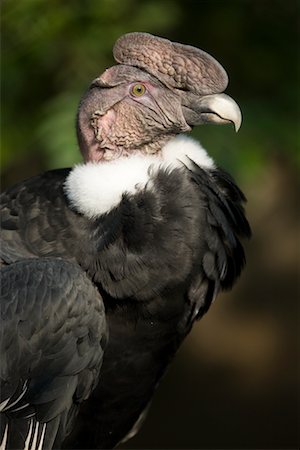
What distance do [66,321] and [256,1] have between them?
301 cm

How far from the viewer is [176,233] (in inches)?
140

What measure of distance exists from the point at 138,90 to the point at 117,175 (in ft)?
0.96

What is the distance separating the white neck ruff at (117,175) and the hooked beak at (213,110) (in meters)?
0.10

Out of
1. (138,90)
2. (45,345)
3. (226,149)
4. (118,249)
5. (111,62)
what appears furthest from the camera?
(111,62)

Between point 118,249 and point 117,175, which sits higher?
point 117,175

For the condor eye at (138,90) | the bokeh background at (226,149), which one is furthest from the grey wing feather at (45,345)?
the bokeh background at (226,149)

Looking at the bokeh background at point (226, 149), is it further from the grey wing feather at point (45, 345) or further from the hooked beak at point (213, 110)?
the grey wing feather at point (45, 345)

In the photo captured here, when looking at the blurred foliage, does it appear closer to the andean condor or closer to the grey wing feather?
the andean condor

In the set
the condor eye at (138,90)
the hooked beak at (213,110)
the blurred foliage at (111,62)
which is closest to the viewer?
the hooked beak at (213,110)

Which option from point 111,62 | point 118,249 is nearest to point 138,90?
point 118,249

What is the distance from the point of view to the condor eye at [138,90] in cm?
367

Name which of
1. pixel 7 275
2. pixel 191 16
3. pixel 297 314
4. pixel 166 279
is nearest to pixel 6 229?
pixel 7 275

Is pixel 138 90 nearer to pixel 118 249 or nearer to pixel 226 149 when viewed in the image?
pixel 118 249

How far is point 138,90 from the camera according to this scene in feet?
12.0
